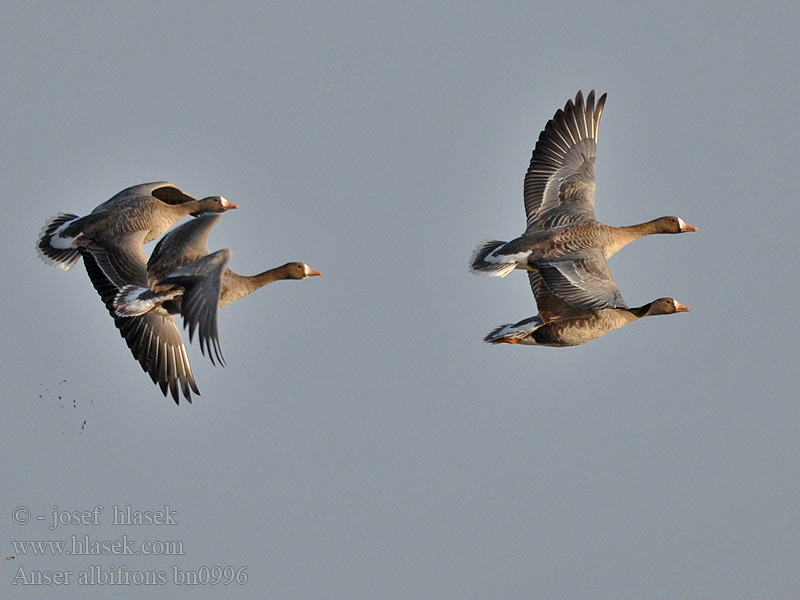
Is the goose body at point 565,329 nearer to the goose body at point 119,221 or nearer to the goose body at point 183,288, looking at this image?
the goose body at point 183,288

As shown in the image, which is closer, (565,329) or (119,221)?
(565,329)

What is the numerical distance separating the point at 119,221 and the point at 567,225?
7.15m

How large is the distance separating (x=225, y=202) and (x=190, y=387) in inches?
155

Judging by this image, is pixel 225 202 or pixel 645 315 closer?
pixel 645 315

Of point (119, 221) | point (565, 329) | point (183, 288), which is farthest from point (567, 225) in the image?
point (119, 221)

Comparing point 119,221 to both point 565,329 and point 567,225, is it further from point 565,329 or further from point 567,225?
point 565,329

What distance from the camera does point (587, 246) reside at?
882 inches

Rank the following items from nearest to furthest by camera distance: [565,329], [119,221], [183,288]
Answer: [183,288] → [565,329] → [119,221]

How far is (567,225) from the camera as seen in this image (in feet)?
76.1

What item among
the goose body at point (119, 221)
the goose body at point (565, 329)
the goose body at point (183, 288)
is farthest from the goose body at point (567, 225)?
the goose body at point (119, 221)

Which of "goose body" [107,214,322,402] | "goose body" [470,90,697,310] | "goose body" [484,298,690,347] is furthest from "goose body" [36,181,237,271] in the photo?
"goose body" [484,298,690,347]

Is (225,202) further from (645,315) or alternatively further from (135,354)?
(645,315)

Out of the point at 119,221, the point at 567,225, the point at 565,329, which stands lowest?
the point at 565,329

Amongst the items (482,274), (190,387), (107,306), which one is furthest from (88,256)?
(482,274)
